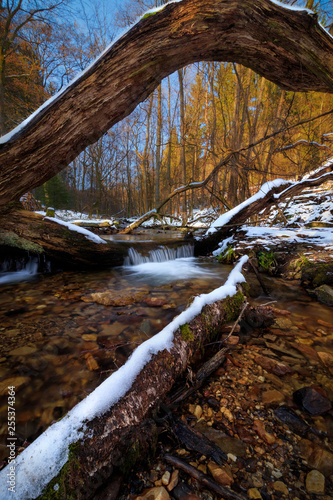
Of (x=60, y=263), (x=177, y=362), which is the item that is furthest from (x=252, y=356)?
(x=60, y=263)

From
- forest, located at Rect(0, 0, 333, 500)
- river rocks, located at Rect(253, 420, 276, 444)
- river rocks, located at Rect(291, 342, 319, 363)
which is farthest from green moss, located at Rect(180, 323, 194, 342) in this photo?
river rocks, located at Rect(291, 342, 319, 363)

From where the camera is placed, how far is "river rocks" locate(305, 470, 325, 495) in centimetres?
84

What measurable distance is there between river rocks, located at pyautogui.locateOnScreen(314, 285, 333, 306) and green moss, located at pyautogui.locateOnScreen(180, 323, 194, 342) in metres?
2.64

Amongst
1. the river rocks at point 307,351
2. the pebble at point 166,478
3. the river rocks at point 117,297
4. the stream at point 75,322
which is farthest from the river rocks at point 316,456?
the river rocks at point 117,297

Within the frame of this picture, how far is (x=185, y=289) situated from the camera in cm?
367

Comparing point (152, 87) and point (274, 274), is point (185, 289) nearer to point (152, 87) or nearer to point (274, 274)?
point (274, 274)

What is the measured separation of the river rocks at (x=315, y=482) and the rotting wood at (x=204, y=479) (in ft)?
0.99

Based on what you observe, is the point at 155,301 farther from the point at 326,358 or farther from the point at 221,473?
the point at 221,473

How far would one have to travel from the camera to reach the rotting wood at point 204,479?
2.54 ft

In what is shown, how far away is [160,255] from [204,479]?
213 inches

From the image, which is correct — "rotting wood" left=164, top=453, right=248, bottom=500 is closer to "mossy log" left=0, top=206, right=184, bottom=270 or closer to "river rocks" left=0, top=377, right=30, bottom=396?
"river rocks" left=0, top=377, right=30, bottom=396

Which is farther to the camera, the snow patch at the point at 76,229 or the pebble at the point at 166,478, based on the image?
the snow patch at the point at 76,229

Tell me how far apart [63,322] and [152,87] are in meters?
3.16

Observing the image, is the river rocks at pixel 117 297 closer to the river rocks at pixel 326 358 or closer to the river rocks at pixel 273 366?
the river rocks at pixel 273 366
